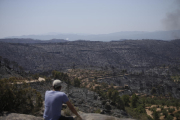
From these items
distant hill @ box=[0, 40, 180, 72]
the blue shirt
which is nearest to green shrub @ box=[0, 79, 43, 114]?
the blue shirt

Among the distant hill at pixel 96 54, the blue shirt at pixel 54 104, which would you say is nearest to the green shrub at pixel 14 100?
the blue shirt at pixel 54 104

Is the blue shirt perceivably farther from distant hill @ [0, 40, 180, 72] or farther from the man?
distant hill @ [0, 40, 180, 72]

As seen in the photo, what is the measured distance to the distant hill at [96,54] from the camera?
105 metres

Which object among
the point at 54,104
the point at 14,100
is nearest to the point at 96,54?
the point at 14,100

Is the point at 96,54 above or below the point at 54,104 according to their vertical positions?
below

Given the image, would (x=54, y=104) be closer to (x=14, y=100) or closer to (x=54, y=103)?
(x=54, y=103)

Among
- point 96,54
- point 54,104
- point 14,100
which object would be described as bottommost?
point 96,54

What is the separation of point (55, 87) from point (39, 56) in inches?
4577

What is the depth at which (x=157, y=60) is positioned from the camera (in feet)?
409

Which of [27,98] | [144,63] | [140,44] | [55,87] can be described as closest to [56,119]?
[55,87]

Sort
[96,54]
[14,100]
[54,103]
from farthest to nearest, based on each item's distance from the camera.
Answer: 1. [96,54]
2. [14,100]
3. [54,103]

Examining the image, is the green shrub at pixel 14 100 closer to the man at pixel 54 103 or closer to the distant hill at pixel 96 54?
the man at pixel 54 103

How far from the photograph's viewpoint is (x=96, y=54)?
134750mm

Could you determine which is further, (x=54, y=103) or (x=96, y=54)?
(x=96, y=54)
